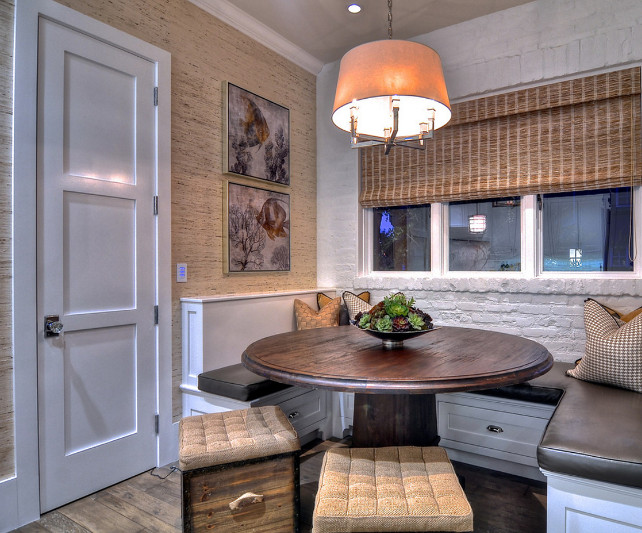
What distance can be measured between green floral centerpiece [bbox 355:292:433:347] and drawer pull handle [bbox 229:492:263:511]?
801 mm

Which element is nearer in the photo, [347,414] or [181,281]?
[181,281]

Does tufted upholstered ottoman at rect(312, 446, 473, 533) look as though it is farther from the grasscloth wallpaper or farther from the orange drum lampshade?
the grasscloth wallpaper

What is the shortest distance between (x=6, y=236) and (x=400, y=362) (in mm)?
1865

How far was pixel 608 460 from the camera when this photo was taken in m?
1.44

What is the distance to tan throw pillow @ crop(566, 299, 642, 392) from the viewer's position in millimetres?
2094

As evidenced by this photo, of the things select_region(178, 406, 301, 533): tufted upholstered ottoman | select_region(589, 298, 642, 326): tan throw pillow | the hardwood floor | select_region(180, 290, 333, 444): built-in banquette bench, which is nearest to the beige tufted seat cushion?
select_region(178, 406, 301, 533): tufted upholstered ottoman

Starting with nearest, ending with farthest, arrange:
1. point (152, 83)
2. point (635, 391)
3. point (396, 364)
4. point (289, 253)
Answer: point (396, 364) < point (635, 391) < point (152, 83) < point (289, 253)

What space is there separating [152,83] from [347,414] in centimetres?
245

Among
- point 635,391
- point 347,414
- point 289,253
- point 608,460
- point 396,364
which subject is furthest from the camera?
point 289,253

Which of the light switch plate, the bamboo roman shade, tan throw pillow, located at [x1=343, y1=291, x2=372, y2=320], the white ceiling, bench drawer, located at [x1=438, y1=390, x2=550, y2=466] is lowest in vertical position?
bench drawer, located at [x1=438, y1=390, x2=550, y2=466]

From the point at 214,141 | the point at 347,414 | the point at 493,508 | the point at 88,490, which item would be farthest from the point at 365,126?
the point at 88,490

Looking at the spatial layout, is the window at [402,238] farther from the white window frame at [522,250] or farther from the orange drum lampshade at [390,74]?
the orange drum lampshade at [390,74]

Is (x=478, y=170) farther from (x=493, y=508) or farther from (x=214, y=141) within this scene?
(x=493, y=508)

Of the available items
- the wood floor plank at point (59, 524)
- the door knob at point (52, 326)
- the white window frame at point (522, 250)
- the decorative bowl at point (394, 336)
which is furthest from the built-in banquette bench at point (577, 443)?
the door knob at point (52, 326)
